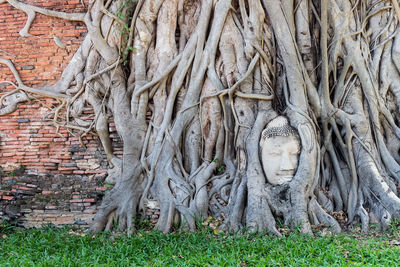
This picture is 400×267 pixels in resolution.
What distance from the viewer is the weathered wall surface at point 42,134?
5.19 metres

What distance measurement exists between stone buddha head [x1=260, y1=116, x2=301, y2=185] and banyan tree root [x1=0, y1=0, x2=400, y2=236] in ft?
0.16

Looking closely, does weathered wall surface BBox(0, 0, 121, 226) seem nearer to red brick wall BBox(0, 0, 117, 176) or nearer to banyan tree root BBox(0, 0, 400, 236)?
red brick wall BBox(0, 0, 117, 176)

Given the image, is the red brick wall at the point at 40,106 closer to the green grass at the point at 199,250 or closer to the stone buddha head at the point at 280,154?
the green grass at the point at 199,250

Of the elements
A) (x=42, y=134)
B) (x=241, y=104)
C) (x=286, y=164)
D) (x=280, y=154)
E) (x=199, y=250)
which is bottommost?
(x=199, y=250)

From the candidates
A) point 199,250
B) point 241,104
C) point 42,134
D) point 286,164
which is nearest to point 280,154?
point 286,164

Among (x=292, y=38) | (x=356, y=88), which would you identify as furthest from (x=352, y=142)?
(x=292, y=38)

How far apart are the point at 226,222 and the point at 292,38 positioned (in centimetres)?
241

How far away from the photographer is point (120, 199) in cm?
457

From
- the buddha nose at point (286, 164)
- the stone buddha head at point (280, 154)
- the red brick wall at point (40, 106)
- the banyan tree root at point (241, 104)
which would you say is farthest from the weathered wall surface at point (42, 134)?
the buddha nose at point (286, 164)

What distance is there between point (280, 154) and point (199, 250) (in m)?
1.45

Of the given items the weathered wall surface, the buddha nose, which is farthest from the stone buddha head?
the weathered wall surface

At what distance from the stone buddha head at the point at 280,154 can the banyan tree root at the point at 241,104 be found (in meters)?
0.05

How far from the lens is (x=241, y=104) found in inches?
184

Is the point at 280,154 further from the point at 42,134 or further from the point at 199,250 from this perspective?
the point at 42,134
